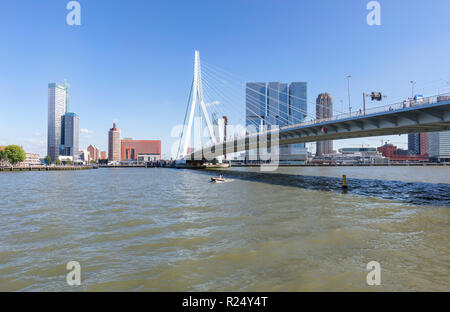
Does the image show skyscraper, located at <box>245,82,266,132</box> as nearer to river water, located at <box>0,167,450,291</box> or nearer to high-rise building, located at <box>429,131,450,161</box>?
river water, located at <box>0,167,450,291</box>

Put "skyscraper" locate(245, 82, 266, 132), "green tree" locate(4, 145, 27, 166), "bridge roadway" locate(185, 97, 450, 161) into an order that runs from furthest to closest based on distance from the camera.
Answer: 1. "green tree" locate(4, 145, 27, 166)
2. "skyscraper" locate(245, 82, 266, 132)
3. "bridge roadway" locate(185, 97, 450, 161)

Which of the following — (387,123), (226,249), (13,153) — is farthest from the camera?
(13,153)

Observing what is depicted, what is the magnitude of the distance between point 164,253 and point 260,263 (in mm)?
3130

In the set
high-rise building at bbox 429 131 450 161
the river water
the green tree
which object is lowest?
the river water

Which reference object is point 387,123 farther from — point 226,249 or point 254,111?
point 254,111

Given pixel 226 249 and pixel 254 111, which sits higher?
pixel 254 111

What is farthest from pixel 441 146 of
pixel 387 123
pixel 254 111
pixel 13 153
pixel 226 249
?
pixel 13 153

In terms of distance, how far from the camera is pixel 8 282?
6.47m

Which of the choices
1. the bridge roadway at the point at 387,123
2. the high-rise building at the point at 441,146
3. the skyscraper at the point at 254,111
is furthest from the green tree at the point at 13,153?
the high-rise building at the point at 441,146

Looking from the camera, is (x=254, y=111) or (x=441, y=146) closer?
(x=254, y=111)

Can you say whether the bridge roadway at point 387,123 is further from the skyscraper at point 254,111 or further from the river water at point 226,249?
the skyscraper at point 254,111

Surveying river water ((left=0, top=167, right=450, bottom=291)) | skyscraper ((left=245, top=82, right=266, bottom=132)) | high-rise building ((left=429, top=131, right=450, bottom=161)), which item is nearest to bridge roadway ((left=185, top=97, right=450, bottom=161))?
river water ((left=0, top=167, right=450, bottom=291))
